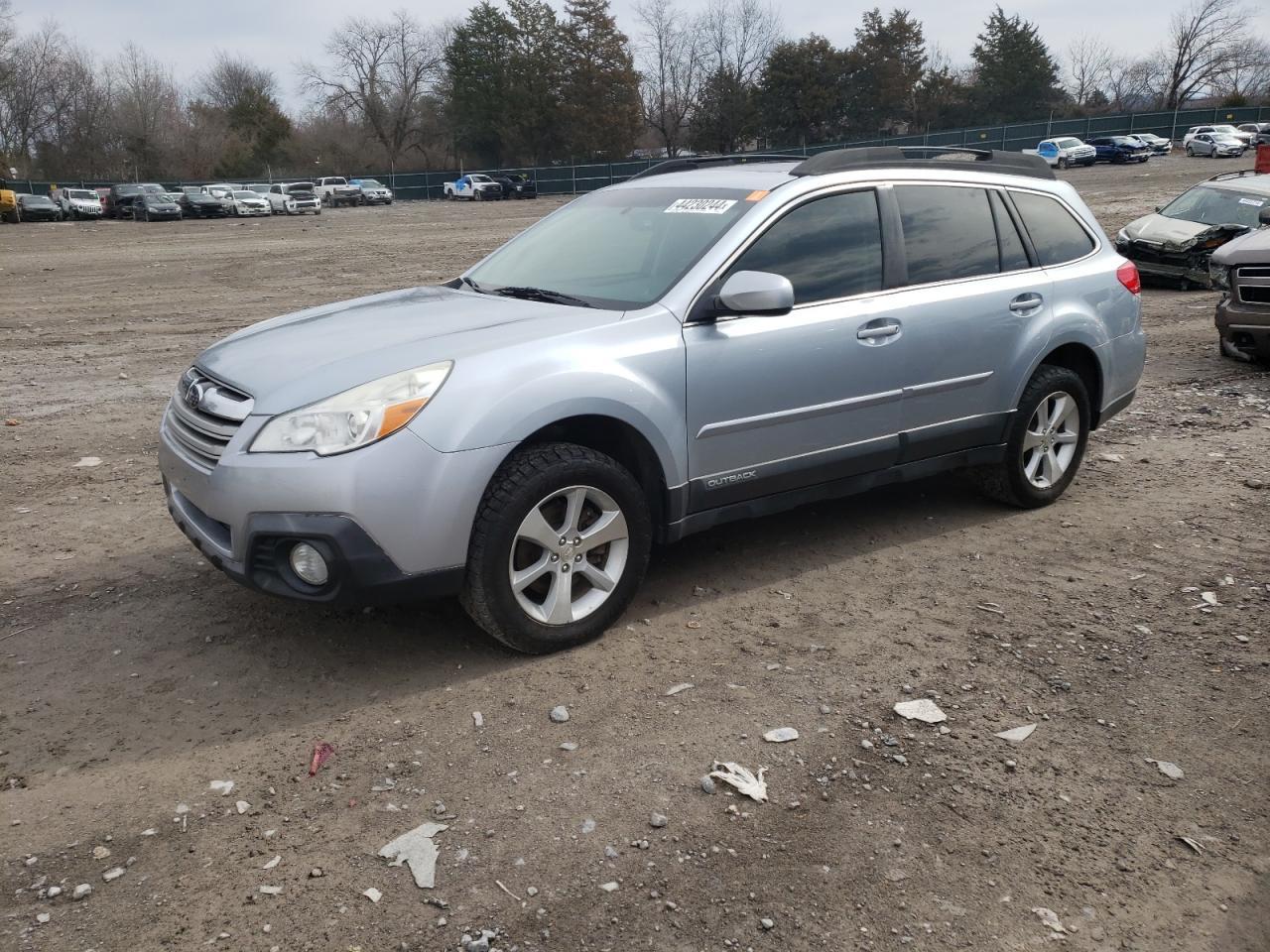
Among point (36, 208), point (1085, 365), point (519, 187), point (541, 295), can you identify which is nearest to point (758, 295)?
point (541, 295)

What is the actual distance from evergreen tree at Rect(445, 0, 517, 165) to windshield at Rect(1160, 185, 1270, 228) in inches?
2802

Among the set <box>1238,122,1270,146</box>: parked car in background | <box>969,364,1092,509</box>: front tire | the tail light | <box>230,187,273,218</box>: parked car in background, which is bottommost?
<box>969,364,1092,509</box>: front tire

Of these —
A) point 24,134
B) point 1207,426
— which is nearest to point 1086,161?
point 1207,426

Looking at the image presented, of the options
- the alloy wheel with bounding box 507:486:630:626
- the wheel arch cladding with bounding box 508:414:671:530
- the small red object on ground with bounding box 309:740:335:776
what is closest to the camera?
the small red object on ground with bounding box 309:740:335:776

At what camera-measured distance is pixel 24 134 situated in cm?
8388

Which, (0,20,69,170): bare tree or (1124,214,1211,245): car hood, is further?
(0,20,69,170): bare tree

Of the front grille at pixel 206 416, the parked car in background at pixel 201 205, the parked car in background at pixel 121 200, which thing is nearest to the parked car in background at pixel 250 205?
the parked car in background at pixel 201 205

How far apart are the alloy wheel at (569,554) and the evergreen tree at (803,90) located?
2988 inches

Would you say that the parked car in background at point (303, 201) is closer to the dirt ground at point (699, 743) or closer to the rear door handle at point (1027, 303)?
the dirt ground at point (699, 743)

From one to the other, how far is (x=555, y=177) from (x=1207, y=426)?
57862 millimetres

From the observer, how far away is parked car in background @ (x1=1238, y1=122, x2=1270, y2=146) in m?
59.0

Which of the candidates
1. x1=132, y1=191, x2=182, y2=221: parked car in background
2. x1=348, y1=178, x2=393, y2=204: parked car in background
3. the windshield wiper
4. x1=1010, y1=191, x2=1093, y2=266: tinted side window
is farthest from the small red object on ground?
x1=348, y1=178, x2=393, y2=204: parked car in background

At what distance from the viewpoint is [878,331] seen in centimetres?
481

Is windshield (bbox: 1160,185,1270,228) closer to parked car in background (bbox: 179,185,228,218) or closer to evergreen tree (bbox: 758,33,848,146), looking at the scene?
parked car in background (bbox: 179,185,228,218)
